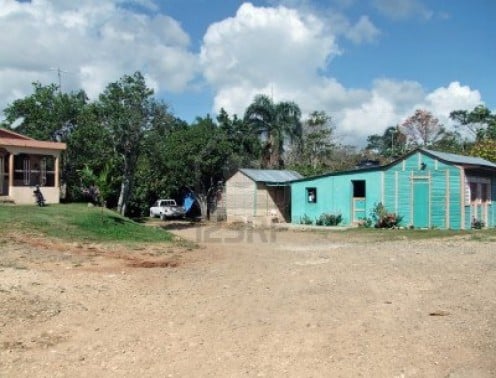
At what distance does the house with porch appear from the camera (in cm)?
2289

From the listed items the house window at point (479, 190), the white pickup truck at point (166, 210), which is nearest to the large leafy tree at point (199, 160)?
the white pickup truck at point (166, 210)

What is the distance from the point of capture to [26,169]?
23594mm

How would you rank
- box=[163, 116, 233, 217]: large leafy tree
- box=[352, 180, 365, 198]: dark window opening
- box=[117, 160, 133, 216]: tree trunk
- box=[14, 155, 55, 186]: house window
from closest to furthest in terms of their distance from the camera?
box=[14, 155, 55, 186]: house window < box=[352, 180, 365, 198]: dark window opening < box=[117, 160, 133, 216]: tree trunk < box=[163, 116, 233, 217]: large leafy tree

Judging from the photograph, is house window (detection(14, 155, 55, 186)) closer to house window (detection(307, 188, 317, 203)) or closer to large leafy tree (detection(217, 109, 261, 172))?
house window (detection(307, 188, 317, 203))

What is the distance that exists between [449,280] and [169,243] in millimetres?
9790

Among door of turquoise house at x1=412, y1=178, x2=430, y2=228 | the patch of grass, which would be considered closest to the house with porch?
the patch of grass

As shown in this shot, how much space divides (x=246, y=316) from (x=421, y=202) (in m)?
18.2

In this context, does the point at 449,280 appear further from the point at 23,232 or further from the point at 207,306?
the point at 23,232

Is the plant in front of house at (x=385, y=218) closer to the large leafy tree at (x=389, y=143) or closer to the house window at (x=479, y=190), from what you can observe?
the house window at (x=479, y=190)

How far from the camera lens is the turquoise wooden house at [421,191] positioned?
75.4ft

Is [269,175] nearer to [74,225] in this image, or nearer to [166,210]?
[166,210]

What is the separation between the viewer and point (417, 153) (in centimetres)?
2388

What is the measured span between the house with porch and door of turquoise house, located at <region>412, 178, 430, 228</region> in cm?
1665

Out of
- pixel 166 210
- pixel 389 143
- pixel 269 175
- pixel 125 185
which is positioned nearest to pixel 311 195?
pixel 269 175
